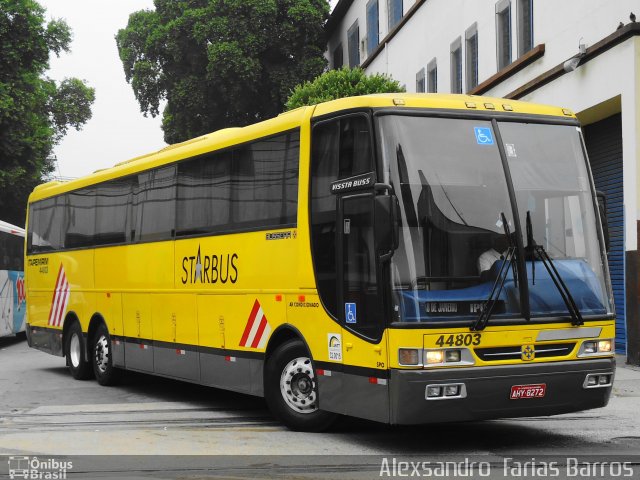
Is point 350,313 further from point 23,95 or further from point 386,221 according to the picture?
point 23,95

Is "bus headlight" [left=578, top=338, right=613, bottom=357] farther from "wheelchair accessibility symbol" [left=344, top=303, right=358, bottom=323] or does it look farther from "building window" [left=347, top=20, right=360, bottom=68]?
"building window" [left=347, top=20, right=360, bottom=68]

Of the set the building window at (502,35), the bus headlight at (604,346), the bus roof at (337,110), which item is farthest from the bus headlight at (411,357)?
the building window at (502,35)

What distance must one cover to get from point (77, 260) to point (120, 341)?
2.25 meters

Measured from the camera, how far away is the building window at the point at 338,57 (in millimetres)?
40062

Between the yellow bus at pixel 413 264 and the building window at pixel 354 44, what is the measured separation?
2625cm

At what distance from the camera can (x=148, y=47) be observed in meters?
40.5

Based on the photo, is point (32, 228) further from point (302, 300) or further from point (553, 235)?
point (553, 235)

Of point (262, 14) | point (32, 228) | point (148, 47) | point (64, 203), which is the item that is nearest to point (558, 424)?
point (64, 203)

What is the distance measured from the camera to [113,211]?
1517cm

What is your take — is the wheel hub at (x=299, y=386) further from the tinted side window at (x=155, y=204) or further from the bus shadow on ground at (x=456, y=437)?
the tinted side window at (x=155, y=204)

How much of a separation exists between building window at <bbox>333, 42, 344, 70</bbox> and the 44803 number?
3210cm

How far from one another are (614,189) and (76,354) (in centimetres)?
944

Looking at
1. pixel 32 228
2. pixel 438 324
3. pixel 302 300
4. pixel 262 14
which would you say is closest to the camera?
pixel 438 324

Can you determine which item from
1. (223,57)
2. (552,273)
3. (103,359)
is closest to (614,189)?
(103,359)
